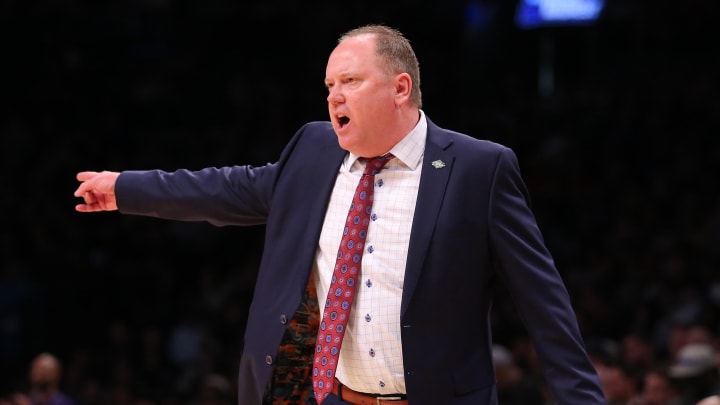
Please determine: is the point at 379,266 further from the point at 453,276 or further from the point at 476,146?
the point at 476,146

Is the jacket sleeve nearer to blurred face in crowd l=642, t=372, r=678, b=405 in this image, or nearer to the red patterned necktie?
the red patterned necktie

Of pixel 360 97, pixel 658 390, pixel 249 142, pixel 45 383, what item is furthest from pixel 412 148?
pixel 249 142

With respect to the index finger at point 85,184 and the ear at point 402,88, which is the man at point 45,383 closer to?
the index finger at point 85,184

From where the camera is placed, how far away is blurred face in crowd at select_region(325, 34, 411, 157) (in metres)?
2.77

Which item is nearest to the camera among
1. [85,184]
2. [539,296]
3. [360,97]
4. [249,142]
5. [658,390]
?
[539,296]

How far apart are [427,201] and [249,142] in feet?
22.8

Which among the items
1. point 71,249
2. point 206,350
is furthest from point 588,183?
point 71,249

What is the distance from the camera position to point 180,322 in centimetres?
845

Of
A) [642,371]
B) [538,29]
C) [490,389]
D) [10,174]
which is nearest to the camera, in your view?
[490,389]

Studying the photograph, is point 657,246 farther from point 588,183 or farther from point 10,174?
point 10,174

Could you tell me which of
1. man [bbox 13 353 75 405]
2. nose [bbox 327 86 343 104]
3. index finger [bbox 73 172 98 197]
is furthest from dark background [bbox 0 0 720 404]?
nose [bbox 327 86 343 104]

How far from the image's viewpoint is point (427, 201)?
2744 mm

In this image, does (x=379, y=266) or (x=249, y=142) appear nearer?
(x=379, y=266)

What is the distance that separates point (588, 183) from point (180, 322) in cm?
338
